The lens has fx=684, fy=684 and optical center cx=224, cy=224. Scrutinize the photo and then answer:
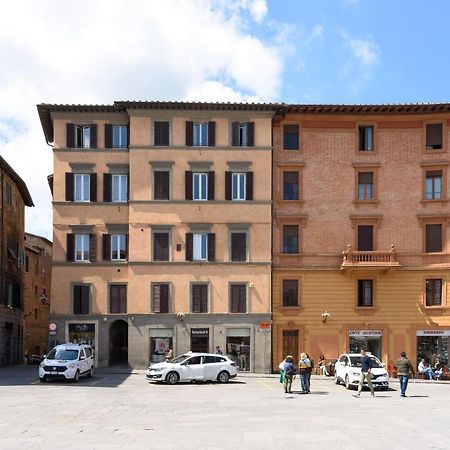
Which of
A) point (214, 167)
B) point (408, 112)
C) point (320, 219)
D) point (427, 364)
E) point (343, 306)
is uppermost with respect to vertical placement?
point (408, 112)

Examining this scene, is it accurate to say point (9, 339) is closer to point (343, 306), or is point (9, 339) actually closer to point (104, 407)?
point (343, 306)

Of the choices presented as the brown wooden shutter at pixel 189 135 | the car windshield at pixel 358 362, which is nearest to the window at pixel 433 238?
the car windshield at pixel 358 362

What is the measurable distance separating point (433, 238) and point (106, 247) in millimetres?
20853

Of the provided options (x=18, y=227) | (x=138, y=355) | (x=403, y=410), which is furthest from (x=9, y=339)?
(x=403, y=410)

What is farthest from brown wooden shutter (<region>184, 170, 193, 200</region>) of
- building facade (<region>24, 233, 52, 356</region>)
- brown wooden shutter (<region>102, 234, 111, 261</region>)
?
building facade (<region>24, 233, 52, 356</region>)

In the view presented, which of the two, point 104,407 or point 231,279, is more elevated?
point 231,279

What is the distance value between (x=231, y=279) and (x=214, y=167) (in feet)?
23.7

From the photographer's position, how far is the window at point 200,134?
44125 millimetres

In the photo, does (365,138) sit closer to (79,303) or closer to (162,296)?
(162,296)

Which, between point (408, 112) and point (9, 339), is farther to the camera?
point (9, 339)

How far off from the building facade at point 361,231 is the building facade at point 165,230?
1.56 metres

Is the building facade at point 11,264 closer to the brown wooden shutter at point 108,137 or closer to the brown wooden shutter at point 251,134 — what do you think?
the brown wooden shutter at point 108,137

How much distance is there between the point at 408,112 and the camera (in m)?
43.9

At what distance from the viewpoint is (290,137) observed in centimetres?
4456
